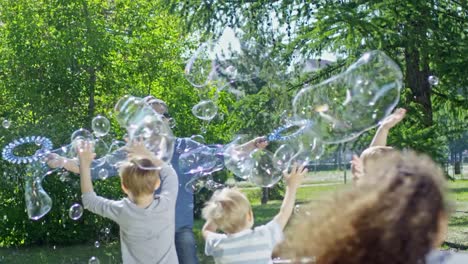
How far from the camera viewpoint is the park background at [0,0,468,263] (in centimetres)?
1379

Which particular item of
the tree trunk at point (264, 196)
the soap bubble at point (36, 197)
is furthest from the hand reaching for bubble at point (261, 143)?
the tree trunk at point (264, 196)

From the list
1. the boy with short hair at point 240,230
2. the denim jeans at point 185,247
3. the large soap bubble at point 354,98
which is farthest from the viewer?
the denim jeans at point 185,247

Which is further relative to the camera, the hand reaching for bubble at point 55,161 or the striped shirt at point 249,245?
the hand reaching for bubble at point 55,161

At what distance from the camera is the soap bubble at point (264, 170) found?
6.36 m

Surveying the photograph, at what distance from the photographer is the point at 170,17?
17.5 m

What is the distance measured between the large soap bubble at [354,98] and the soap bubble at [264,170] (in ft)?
3.18

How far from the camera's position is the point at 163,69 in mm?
16750

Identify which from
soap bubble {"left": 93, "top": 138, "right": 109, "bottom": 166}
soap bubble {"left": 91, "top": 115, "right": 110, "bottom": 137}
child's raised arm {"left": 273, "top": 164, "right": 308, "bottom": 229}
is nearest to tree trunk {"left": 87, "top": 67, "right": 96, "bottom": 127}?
soap bubble {"left": 91, "top": 115, "right": 110, "bottom": 137}

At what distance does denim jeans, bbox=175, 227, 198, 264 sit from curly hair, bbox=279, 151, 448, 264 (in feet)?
16.9

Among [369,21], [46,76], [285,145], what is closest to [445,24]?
[369,21]

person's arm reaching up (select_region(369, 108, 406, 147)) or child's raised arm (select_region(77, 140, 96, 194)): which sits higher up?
person's arm reaching up (select_region(369, 108, 406, 147))

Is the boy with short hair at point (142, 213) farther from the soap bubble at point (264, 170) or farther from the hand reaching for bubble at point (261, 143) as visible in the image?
the soap bubble at point (264, 170)

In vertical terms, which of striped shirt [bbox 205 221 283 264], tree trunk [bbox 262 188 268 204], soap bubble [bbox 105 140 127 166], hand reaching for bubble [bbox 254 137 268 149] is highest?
hand reaching for bubble [bbox 254 137 268 149]

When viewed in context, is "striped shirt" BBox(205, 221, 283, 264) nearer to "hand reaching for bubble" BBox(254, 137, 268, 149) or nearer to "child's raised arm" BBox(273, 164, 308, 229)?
"child's raised arm" BBox(273, 164, 308, 229)
